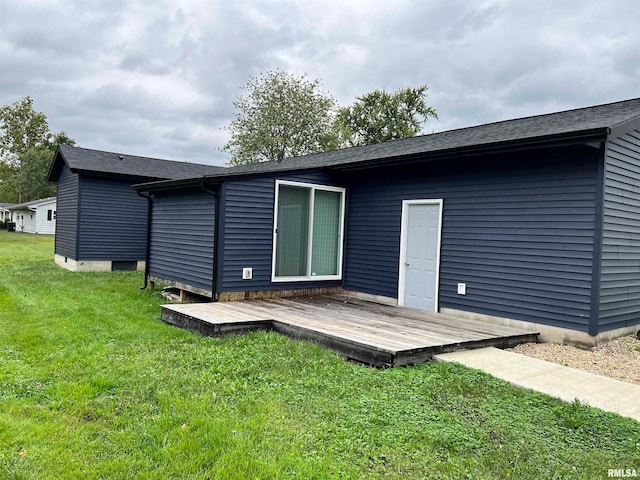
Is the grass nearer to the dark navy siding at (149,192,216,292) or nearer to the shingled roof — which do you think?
the dark navy siding at (149,192,216,292)

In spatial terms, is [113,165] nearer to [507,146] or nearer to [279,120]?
[507,146]

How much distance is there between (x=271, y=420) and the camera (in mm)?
2814

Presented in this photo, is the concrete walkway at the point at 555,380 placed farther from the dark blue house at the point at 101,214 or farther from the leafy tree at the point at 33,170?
the leafy tree at the point at 33,170

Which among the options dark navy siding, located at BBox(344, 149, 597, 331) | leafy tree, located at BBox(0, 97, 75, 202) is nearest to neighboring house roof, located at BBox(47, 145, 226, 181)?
dark navy siding, located at BBox(344, 149, 597, 331)

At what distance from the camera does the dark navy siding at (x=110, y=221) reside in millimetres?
11734

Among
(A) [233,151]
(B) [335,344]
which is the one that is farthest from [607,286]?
(A) [233,151]

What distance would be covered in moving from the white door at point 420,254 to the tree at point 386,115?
2471 cm

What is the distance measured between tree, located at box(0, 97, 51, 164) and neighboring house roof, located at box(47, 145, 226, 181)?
3413 centimetres

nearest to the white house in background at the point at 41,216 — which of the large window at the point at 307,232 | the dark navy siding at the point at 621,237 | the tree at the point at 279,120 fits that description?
the tree at the point at 279,120

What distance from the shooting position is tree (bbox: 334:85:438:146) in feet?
103

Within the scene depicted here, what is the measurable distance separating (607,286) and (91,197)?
11.7 m

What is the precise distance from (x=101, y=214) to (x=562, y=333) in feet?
36.6

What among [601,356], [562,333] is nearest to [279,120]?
[562,333]

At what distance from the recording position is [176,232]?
Answer: 26.6 ft
